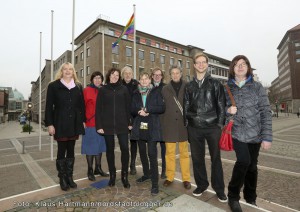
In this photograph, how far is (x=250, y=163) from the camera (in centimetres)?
309

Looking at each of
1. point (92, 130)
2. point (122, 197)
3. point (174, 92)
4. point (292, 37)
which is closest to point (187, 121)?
point (174, 92)

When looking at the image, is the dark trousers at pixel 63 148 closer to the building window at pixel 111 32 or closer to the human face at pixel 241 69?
the human face at pixel 241 69

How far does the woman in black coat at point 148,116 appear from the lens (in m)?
3.78

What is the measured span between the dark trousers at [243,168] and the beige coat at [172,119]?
1091mm

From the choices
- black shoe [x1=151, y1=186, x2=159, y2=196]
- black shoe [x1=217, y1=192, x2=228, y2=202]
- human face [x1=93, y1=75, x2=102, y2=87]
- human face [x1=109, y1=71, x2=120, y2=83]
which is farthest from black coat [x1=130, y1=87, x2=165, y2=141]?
black shoe [x1=217, y1=192, x2=228, y2=202]

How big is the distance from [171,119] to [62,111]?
2.15 m

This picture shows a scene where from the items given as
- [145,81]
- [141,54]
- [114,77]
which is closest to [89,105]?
[114,77]

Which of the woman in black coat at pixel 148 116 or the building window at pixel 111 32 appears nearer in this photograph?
the woman in black coat at pixel 148 116

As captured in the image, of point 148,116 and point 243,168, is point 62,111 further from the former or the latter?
point 243,168

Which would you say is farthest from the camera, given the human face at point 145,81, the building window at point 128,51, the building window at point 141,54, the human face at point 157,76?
the building window at point 141,54

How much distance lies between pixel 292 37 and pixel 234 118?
3290 inches

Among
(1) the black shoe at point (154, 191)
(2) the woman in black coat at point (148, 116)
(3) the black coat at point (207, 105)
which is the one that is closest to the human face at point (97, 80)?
(2) the woman in black coat at point (148, 116)

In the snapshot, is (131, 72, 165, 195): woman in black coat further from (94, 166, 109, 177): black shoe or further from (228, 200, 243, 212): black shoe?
(94, 166, 109, 177): black shoe

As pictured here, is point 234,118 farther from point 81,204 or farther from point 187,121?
Answer: point 81,204
